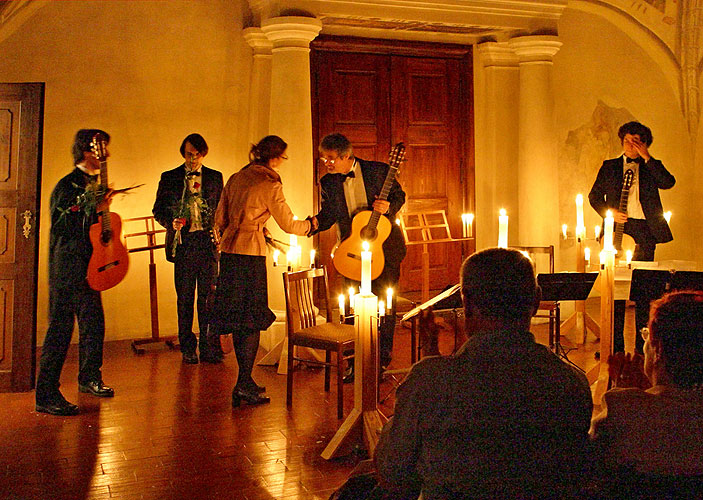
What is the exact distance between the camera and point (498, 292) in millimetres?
2207

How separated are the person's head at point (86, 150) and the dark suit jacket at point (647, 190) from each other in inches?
146

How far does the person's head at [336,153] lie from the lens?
5672 millimetres

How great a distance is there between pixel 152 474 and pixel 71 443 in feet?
2.42

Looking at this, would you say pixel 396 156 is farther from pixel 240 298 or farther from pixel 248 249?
pixel 240 298

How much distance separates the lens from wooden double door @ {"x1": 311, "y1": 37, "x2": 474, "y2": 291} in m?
8.34

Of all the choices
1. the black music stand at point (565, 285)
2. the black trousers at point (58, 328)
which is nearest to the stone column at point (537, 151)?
the black music stand at point (565, 285)

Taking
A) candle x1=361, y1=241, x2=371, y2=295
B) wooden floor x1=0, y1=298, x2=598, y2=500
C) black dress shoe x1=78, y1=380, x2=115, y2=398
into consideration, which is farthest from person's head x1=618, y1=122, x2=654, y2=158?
black dress shoe x1=78, y1=380, x2=115, y2=398

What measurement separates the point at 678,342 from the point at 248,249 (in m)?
3.44

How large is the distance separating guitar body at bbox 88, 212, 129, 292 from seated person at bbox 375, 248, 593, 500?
3620 millimetres

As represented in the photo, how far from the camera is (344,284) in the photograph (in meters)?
5.99

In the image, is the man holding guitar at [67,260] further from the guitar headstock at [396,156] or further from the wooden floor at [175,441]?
the guitar headstock at [396,156]

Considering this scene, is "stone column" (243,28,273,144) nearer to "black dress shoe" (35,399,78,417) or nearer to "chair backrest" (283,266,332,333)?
"chair backrest" (283,266,332,333)

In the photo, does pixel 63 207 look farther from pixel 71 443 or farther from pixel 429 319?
pixel 429 319

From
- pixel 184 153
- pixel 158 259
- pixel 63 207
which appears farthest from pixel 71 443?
pixel 158 259
